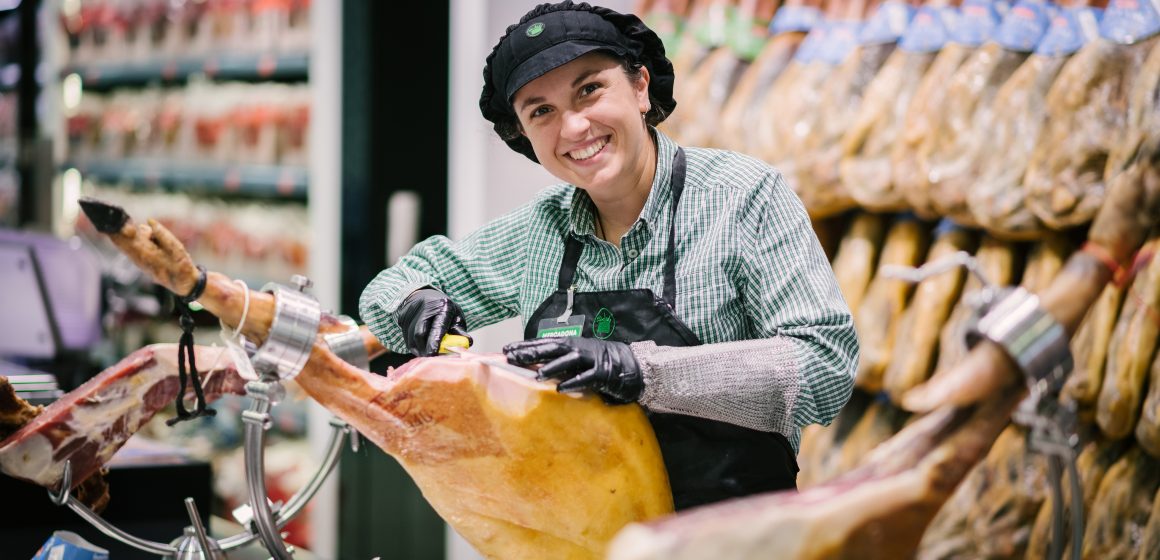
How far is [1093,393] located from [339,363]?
1.90m

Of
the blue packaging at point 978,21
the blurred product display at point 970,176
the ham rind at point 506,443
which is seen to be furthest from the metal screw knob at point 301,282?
the blue packaging at point 978,21

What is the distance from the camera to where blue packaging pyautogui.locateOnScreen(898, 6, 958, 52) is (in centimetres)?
322

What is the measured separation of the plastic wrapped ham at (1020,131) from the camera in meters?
2.87

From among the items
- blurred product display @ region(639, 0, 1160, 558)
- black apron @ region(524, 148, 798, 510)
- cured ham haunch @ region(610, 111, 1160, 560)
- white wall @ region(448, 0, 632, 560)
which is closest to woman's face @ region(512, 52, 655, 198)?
black apron @ region(524, 148, 798, 510)

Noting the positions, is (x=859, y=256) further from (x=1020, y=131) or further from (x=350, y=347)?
(x=350, y=347)

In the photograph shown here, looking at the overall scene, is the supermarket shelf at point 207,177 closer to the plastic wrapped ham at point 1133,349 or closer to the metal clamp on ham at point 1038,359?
the plastic wrapped ham at point 1133,349

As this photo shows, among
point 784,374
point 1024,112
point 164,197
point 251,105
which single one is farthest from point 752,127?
point 164,197

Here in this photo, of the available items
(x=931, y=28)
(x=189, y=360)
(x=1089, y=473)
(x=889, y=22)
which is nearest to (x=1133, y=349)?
(x=1089, y=473)

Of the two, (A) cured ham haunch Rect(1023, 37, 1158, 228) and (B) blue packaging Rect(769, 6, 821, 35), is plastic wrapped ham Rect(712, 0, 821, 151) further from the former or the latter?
(A) cured ham haunch Rect(1023, 37, 1158, 228)

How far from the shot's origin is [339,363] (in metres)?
1.76

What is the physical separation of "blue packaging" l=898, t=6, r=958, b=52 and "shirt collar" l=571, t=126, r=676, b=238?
4.77 feet

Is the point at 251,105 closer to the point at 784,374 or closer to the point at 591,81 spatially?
the point at 591,81

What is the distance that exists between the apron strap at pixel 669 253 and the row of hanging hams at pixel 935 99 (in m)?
1.21

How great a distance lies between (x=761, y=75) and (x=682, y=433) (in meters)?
2.05
